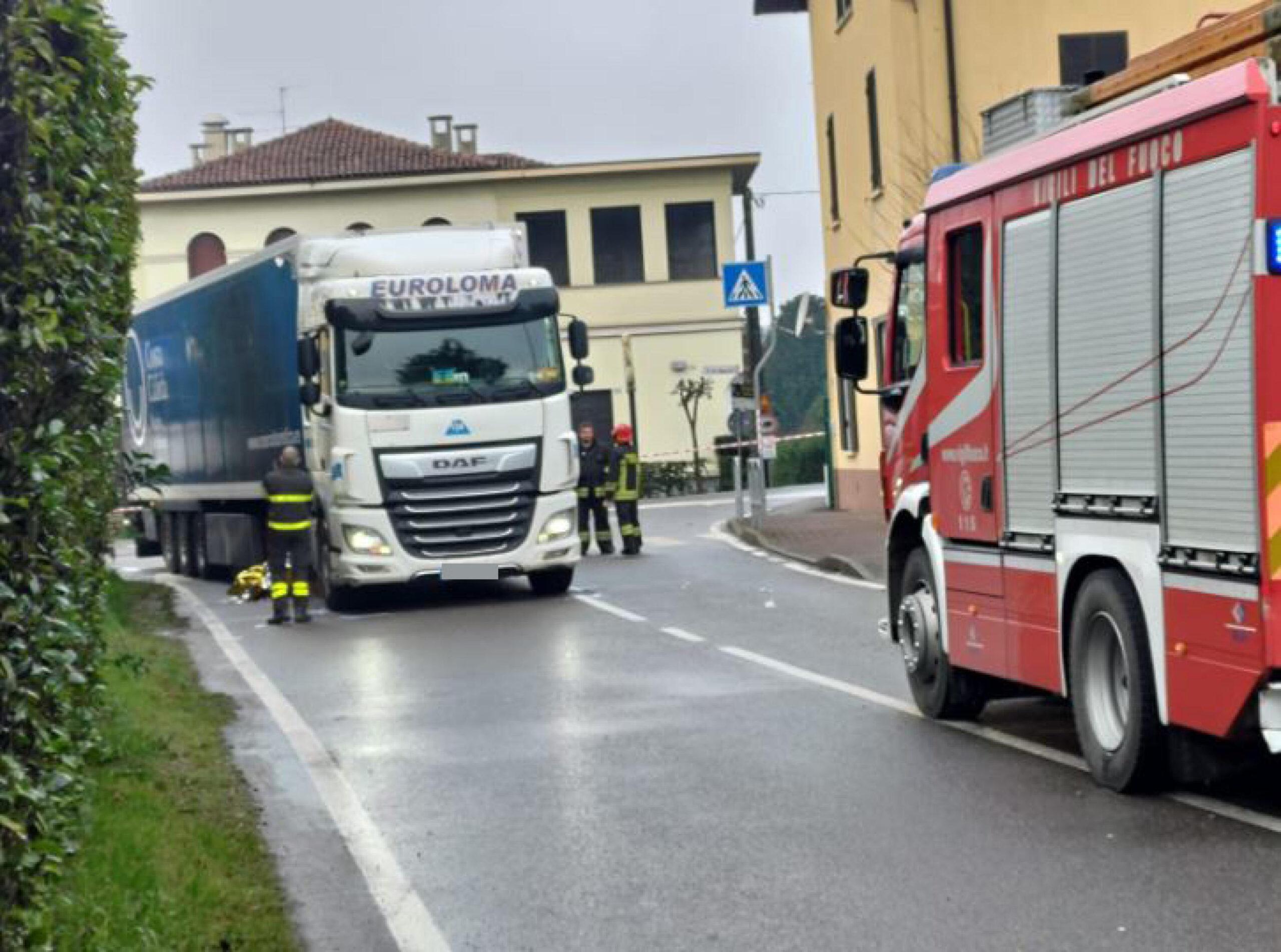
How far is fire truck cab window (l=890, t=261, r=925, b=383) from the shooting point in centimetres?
1189

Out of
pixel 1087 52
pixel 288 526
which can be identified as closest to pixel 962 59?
pixel 1087 52

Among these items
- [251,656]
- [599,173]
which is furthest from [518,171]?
[251,656]

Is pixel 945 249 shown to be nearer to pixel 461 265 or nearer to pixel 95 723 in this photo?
pixel 95 723

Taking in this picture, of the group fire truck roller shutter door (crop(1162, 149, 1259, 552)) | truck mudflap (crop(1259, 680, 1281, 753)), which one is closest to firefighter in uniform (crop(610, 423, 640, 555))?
fire truck roller shutter door (crop(1162, 149, 1259, 552))

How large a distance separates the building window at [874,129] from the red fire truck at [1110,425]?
22.4m

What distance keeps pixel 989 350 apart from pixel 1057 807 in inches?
96.8

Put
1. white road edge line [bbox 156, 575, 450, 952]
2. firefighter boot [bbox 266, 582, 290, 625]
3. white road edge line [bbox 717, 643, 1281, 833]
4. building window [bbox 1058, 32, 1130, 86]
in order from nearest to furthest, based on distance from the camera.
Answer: white road edge line [bbox 156, 575, 450, 952] → white road edge line [bbox 717, 643, 1281, 833] → firefighter boot [bbox 266, 582, 290, 625] → building window [bbox 1058, 32, 1130, 86]

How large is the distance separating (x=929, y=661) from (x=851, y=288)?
6.82 feet

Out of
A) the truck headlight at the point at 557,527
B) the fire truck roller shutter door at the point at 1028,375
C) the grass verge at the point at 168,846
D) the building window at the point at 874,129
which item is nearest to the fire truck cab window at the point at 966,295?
the fire truck roller shutter door at the point at 1028,375

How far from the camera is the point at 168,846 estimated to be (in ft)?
28.1

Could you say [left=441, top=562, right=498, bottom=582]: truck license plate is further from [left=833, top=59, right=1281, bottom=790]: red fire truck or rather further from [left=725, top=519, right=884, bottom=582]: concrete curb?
[left=833, top=59, right=1281, bottom=790]: red fire truck

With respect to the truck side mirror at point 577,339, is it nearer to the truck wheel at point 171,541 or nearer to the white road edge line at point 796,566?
the white road edge line at point 796,566

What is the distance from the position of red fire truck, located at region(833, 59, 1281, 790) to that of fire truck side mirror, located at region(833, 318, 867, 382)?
0.27 metres

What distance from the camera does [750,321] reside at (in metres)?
42.0
